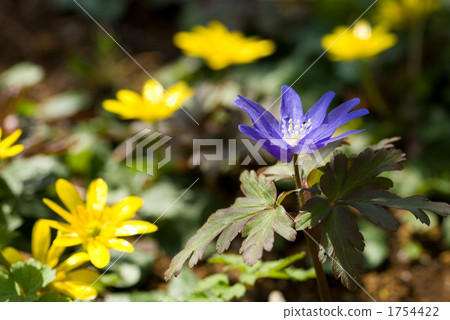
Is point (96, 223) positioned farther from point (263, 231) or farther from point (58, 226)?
point (263, 231)

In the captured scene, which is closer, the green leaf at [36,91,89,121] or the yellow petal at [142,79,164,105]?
the yellow petal at [142,79,164,105]

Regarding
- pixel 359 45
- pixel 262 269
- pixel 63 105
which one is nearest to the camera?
pixel 262 269

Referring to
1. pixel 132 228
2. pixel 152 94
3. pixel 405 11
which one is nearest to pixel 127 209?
pixel 132 228

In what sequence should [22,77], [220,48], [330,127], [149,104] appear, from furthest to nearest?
[22,77]
[220,48]
[149,104]
[330,127]

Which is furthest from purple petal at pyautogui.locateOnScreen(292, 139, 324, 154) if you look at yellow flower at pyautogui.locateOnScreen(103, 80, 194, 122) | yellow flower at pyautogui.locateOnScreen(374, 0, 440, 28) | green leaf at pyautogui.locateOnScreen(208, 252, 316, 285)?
yellow flower at pyautogui.locateOnScreen(374, 0, 440, 28)

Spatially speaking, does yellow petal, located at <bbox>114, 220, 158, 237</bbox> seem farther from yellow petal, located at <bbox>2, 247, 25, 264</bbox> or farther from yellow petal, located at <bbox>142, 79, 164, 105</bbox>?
yellow petal, located at <bbox>142, 79, 164, 105</bbox>

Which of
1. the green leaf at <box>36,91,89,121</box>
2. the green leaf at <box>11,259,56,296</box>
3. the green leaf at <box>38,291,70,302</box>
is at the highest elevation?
the green leaf at <box>36,91,89,121</box>

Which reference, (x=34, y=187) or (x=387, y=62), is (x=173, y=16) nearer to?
(x=387, y=62)
